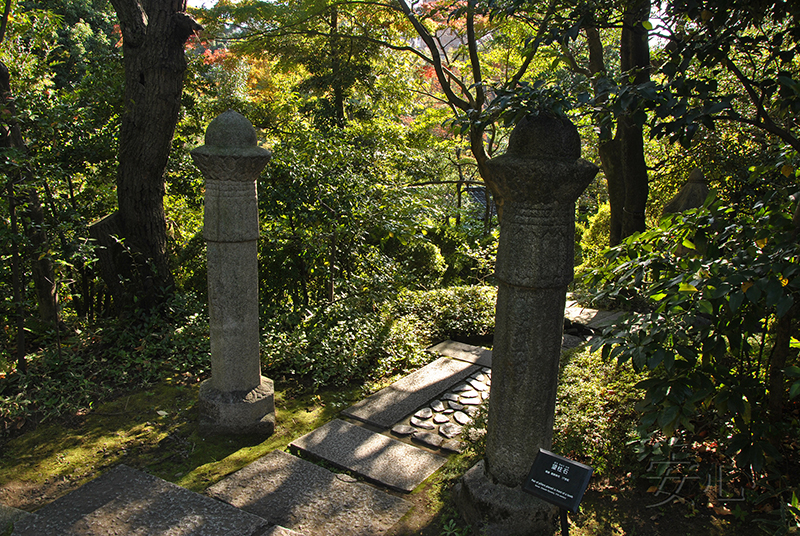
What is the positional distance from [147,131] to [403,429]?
4.17 meters

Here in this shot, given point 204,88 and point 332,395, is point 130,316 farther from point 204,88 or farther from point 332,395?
point 204,88

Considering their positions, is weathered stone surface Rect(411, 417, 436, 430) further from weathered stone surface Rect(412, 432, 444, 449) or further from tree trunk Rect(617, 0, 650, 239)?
tree trunk Rect(617, 0, 650, 239)

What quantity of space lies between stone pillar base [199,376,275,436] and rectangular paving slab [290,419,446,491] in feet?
1.16

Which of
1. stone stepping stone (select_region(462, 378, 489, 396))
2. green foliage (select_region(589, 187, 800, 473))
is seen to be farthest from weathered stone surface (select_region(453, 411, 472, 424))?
green foliage (select_region(589, 187, 800, 473))

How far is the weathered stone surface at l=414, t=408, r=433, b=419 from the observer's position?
4.64 m

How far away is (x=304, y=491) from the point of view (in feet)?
11.6

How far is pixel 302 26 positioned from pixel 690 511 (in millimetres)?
8187

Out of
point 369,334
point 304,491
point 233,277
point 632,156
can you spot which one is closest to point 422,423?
point 304,491

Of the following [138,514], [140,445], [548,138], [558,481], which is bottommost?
[140,445]

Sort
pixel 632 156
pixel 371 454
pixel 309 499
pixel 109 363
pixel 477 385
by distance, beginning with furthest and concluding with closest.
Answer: pixel 632 156
pixel 109 363
pixel 477 385
pixel 371 454
pixel 309 499

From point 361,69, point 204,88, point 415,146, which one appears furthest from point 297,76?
point 204,88

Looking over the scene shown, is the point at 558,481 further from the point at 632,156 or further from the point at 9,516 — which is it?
the point at 632,156

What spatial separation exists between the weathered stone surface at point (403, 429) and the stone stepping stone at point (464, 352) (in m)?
1.50

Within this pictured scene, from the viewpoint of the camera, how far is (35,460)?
393 centimetres
